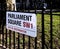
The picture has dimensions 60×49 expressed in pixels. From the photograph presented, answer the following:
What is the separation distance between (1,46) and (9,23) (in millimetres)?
1197

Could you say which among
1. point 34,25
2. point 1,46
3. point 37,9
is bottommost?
point 1,46

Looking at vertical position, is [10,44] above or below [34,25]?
below

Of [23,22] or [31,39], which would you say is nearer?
[23,22]

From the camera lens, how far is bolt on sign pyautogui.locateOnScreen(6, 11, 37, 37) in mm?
4242

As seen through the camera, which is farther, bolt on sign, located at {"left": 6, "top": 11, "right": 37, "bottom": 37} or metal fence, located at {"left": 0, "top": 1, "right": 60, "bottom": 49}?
metal fence, located at {"left": 0, "top": 1, "right": 60, "bottom": 49}

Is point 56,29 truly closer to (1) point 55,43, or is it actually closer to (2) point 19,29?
(1) point 55,43

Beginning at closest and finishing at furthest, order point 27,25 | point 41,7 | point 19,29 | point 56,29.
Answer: point 41,7 < point 27,25 < point 19,29 < point 56,29

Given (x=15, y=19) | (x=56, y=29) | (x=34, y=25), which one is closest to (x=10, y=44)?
(x=15, y=19)

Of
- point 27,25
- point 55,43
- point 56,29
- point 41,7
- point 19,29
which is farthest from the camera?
point 56,29

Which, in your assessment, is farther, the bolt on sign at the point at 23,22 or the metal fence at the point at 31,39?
the metal fence at the point at 31,39

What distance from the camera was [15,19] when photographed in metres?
5.07

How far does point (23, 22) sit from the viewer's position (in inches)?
184

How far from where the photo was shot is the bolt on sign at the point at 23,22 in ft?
Result: 13.9

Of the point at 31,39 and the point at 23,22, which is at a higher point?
the point at 23,22
